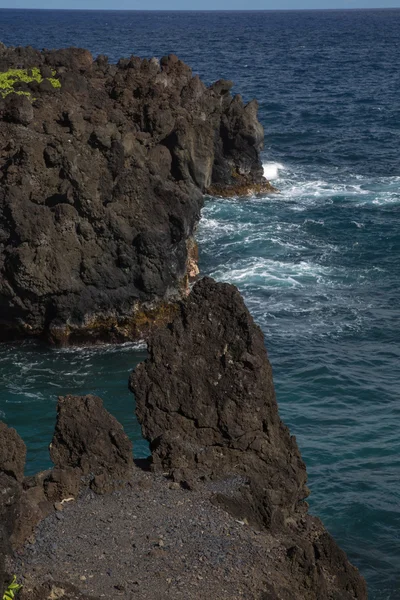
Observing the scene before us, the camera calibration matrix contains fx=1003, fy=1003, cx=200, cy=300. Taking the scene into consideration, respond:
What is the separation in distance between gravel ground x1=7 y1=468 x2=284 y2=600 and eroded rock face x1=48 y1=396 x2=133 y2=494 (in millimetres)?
875

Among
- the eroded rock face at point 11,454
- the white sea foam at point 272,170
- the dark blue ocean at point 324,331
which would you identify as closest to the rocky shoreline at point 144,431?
the eroded rock face at point 11,454

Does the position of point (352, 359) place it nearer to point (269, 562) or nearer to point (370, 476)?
point (370, 476)

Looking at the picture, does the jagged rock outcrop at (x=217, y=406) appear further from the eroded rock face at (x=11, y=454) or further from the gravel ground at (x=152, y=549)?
the eroded rock face at (x=11, y=454)

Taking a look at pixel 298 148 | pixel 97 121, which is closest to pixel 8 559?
pixel 97 121

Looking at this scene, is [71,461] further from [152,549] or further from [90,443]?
[152,549]

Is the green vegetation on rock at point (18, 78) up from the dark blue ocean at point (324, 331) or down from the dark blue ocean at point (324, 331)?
up

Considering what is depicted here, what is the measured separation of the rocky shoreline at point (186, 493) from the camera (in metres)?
22.9

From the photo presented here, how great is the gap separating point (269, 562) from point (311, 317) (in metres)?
23.7

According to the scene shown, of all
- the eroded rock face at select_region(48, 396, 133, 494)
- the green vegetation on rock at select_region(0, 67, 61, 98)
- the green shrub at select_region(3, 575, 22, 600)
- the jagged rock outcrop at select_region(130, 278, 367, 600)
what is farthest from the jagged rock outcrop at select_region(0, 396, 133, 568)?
the green vegetation on rock at select_region(0, 67, 61, 98)

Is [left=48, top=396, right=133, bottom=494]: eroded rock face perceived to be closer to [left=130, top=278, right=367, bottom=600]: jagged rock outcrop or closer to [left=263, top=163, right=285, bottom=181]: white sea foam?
[left=130, top=278, right=367, bottom=600]: jagged rock outcrop

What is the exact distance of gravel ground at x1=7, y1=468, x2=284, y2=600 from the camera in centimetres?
2242

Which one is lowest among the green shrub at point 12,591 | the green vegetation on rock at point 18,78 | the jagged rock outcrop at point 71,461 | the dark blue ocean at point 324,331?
the dark blue ocean at point 324,331

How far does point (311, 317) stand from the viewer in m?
46.4

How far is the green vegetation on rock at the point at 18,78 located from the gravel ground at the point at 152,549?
36.4 metres
